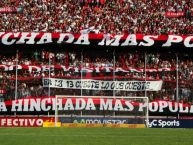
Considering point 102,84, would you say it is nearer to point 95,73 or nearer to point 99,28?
point 95,73

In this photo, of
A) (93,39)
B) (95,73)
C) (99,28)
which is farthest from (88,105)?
(99,28)

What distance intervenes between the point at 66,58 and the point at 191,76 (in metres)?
8.68

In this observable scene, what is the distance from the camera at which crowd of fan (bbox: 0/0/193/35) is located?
138 feet

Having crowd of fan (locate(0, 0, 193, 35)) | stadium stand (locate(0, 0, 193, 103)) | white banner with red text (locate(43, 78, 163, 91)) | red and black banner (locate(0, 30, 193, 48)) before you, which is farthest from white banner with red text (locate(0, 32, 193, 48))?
white banner with red text (locate(43, 78, 163, 91))

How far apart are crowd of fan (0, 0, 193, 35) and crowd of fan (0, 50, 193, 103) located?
4.62m

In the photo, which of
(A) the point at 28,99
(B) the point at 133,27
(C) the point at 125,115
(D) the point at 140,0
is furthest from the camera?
(D) the point at 140,0

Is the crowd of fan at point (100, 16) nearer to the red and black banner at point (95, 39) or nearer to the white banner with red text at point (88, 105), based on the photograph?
the red and black banner at point (95, 39)

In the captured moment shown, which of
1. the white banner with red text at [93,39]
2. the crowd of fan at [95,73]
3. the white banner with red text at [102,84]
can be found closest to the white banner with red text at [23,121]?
the crowd of fan at [95,73]

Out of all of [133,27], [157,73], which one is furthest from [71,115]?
[133,27]

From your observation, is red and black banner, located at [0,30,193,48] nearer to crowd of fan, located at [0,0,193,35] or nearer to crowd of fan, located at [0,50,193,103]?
crowd of fan, located at [0,50,193,103]

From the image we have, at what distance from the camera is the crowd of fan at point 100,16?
42.1 metres

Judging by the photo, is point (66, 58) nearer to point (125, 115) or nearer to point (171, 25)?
point (125, 115)

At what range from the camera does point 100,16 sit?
146ft

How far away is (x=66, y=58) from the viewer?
36.2 metres
